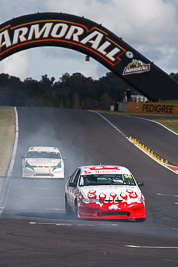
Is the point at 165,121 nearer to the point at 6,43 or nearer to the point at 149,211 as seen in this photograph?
the point at 6,43

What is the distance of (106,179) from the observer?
15.9 metres

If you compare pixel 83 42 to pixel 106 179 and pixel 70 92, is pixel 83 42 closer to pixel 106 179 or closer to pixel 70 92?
pixel 106 179

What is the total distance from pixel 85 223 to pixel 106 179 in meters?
1.52

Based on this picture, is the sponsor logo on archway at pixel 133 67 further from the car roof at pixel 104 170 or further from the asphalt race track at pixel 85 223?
the car roof at pixel 104 170

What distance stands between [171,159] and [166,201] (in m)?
18.4

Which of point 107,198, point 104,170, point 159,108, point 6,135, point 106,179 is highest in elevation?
point 104,170

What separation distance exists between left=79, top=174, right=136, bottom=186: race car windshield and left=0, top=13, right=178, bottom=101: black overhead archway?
5603 centimetres

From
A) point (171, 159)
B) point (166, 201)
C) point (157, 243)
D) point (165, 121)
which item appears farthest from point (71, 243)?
point (165, 121)

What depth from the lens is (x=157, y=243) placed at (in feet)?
38.0

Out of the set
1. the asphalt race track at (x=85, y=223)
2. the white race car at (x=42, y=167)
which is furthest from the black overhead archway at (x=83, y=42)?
the white race car at (x=42, y=167)

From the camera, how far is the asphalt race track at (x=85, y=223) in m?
9.84

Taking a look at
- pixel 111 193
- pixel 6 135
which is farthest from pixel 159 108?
pixel 111 193

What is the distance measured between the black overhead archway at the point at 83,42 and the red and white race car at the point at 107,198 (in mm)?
56223

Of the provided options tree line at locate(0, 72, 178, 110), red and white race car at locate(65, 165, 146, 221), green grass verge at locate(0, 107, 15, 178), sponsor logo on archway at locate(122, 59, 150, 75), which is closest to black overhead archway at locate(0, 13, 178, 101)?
sponsor logo on archway at locate(122, 59, 150, 75)
